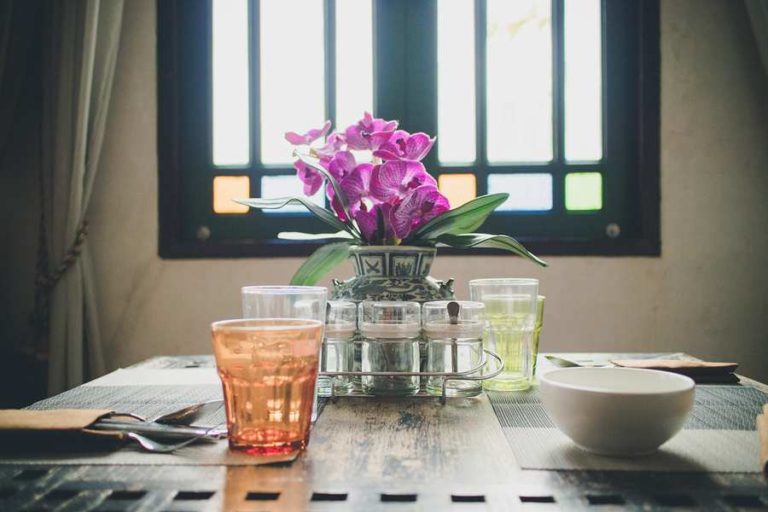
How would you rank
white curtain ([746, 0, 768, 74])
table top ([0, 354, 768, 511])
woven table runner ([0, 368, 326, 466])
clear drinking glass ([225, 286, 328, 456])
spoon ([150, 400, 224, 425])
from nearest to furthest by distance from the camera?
table top ([0, 354, 768, 511])
woven table runner ([0, 368, 326, 466])
spoon ([150, 400, 224, 425])
clear drinking glass ([225, 286, 328, 456])
white curtain ([746, 0, 768, 74])

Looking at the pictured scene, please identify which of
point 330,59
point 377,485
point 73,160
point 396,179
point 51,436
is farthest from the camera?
point 330,59

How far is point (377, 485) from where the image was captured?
1.87ft

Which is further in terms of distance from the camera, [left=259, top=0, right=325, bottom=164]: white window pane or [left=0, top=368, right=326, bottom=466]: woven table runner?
[left=259, top=0, right=325, bottom=164]: white window pane

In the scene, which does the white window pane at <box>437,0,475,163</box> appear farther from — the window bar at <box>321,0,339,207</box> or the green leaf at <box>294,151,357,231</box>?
the green leaf at <box>294,151,357,231</box>

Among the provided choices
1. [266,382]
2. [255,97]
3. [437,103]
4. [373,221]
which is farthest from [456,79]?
[266,382]

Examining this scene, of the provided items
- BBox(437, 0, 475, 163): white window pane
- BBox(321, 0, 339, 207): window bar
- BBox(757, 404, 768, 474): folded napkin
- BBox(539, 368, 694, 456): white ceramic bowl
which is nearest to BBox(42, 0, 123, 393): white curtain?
BBox(321, 0, 339, 207): window bar

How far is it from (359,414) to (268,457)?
0.66ft

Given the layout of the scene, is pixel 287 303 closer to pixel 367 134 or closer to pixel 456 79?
pixel 367 134

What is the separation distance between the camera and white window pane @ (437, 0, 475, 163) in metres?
2.33

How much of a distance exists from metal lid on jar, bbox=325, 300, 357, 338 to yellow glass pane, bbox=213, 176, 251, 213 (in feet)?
4.96

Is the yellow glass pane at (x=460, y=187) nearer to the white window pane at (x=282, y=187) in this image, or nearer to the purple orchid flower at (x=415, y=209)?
the white window pane at (x=282, y=187)

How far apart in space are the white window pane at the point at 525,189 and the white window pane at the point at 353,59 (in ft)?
1.73

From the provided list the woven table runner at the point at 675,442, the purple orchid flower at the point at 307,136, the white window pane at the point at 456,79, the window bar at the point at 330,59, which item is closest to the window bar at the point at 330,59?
the window bar at the point at 330,59

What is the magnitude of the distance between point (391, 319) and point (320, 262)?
207mm
